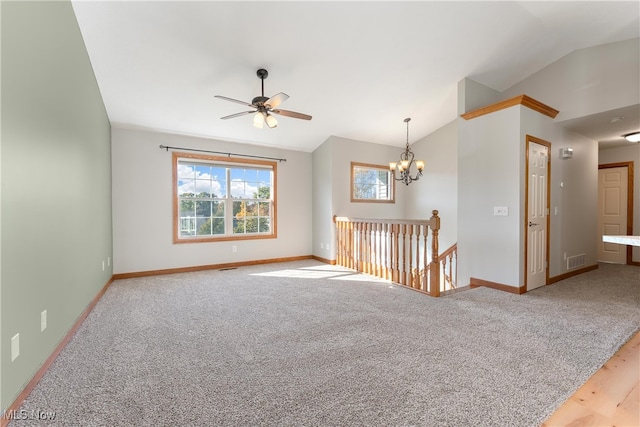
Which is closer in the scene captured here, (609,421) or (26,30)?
(609,421)

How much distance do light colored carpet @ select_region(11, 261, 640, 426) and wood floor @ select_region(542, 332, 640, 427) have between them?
5 centimetres

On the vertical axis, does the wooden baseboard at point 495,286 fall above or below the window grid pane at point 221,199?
below

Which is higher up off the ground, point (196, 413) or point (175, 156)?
point (175, 156)

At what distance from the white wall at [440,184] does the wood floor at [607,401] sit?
3821 millimetres

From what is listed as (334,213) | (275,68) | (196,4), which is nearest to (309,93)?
(275,68)

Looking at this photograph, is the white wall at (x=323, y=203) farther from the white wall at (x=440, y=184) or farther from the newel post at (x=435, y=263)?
the newel post at (x=435, y=263)

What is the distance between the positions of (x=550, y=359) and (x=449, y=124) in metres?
4.85

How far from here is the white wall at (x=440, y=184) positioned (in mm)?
5645

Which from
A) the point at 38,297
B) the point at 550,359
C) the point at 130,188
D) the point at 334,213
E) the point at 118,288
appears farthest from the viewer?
the point at 334,213

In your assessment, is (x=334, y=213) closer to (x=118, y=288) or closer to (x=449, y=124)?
(x=449, y=124)

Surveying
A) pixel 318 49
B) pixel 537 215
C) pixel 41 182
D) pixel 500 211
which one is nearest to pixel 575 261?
pixel 537 215

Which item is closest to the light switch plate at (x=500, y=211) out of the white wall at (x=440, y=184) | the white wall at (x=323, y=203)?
the white wall at (x=440, y=184)

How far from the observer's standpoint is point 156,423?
52.9 inches

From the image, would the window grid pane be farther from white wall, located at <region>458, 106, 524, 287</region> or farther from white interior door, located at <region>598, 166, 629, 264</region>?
white interior door, located at <region>598, 166, 629, 264</region>
